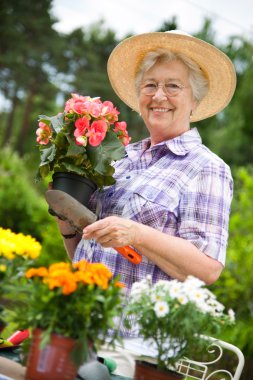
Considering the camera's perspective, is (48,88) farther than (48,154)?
Yes

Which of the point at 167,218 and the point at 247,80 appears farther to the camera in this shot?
the point at 247,80

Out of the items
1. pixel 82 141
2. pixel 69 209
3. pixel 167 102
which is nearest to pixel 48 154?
pixel 82 141

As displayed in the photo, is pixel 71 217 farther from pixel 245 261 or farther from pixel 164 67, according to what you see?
pixel 245 261

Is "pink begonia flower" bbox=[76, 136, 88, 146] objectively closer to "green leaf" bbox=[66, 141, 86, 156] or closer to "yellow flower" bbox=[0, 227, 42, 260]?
"green leaf" bbox=[66, 141, 86, 156]

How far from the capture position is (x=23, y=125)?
26.8 m

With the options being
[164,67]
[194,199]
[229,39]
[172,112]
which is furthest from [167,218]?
[229,39]

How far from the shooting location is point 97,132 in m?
2.24

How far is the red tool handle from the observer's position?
2.17 metres

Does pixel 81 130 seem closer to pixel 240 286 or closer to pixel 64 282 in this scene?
pixel 64 282

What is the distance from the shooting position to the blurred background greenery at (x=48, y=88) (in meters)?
9.39

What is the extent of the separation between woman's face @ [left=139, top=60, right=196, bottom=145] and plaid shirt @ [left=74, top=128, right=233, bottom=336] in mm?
128

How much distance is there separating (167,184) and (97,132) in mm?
333

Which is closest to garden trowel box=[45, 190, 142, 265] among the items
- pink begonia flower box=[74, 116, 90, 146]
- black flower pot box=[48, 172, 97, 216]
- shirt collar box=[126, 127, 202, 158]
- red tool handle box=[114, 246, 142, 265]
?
red tool handle box=[114, 246, 142, 265]

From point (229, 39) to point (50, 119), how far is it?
1648 centimetres
